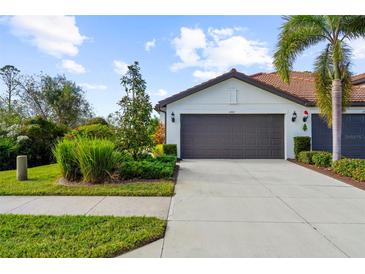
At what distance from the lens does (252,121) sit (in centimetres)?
1389

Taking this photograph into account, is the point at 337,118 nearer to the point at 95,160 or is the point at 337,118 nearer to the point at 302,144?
the point at 302,144

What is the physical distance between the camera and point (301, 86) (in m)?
15.8

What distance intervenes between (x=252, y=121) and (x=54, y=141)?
10.6m

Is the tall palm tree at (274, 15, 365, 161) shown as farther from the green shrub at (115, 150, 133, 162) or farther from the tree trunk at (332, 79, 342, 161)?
the green shrub at (115, 150, 133, 162)

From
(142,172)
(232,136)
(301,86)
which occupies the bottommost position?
(142,172)

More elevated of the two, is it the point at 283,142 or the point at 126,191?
the point at 283,142

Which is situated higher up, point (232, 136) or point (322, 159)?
point (232, 136)

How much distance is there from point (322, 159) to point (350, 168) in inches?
78.1

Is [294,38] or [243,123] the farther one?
[243,123]

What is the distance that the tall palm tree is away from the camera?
9625 mm

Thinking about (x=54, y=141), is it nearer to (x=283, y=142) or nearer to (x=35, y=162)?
(x=35, y=162)

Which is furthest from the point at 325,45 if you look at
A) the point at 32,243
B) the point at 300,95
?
the point at 32,243

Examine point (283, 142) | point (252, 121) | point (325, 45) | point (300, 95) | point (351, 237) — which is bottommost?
point (351, 237)

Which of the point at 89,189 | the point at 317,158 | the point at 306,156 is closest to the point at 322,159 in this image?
the point at 317,158
